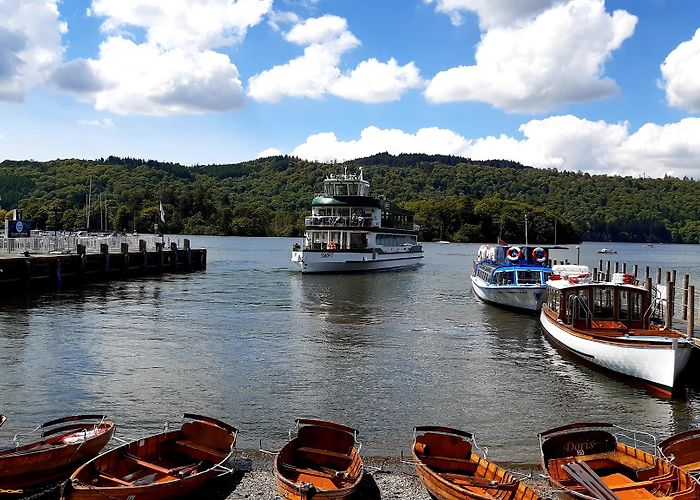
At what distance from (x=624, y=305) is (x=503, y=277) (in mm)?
16404

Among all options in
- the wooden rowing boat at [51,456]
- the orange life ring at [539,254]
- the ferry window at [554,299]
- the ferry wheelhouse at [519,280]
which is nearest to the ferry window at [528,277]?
the ferry wheelhouse at [519,280]

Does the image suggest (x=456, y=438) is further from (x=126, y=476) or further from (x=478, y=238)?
(x=478, y=238)

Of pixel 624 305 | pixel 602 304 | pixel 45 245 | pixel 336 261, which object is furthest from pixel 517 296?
pixel 45 245

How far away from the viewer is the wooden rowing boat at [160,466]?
10133mm

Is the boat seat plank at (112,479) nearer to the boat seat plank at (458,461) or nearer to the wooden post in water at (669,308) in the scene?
the boat seat plank at (458,461)

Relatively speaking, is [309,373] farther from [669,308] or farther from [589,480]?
[669,308]

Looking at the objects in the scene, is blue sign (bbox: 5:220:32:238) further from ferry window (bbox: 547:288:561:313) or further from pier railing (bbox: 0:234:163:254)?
ferry window (bbox: 547:288:561:313)

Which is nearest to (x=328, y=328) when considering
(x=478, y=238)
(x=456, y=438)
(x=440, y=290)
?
(x=456, y=438)

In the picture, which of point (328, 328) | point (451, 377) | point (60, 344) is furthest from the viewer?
point (328, 328)

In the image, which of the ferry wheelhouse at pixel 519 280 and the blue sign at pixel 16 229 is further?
the blue sign at pixel 16 229

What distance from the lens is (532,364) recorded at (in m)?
24.3

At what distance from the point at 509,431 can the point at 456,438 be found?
4.66 m

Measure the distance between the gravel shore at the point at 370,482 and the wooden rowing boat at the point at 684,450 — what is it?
231 cm

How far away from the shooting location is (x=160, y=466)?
38.7 feet
